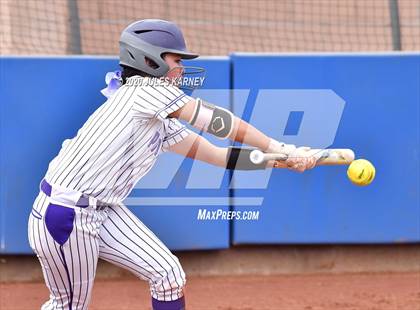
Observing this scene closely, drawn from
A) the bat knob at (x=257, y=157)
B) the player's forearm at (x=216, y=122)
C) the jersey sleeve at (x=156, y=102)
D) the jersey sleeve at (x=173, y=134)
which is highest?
the jersey sleeve at (x=156, y=102)

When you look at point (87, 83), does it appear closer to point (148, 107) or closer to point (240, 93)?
point (240, 93)

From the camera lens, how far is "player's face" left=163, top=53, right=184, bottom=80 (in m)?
3.38

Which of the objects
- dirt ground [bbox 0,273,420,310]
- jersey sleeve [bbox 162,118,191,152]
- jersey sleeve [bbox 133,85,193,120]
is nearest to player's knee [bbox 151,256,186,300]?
jersey sleeve [bbox 162,118,191,152]

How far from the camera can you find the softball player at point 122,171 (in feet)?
10.7

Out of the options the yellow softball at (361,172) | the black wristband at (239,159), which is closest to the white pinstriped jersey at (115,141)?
the black wristband at (239,159)

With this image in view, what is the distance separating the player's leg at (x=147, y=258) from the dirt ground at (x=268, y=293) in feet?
5.98

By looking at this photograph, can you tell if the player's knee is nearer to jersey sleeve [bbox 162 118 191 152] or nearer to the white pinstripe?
the white pinstripe

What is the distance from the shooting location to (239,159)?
3701 millimetres

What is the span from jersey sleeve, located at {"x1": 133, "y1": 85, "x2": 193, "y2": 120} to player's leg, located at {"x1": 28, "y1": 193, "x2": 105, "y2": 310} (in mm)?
497

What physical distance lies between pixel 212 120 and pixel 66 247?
0.83 m

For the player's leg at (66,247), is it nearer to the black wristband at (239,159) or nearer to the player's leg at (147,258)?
the player's leg at (147,258)

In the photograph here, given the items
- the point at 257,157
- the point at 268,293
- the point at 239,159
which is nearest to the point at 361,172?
the point at 257,157

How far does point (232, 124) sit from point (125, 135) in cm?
47

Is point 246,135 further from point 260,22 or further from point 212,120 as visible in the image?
point 260,22
